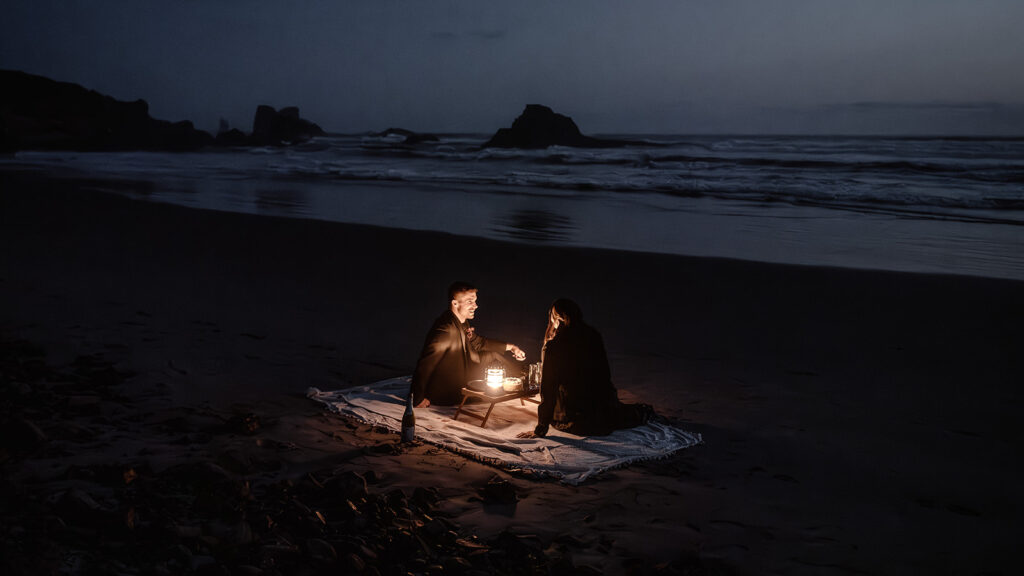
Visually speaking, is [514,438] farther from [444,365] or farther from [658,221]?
[658,221]

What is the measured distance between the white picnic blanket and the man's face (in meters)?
0.78

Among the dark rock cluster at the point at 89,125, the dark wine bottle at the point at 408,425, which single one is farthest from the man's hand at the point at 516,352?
the dark rock cluster at the point at 89,125

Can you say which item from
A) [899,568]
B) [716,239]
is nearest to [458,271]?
[716,239]

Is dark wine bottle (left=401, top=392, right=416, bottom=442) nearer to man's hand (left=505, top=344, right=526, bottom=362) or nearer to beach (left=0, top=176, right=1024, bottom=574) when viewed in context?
beach (left=0, top=176, right=1024, bottom=574)

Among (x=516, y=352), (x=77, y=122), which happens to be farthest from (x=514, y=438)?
(x=77, y=122)

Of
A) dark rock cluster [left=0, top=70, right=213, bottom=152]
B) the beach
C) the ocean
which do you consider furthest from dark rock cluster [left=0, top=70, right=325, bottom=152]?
the beach

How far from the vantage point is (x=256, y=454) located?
17.3 feet

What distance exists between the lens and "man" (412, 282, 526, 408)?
6.31 metres

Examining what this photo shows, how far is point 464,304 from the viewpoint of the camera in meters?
6.36

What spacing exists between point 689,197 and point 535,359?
17.4m

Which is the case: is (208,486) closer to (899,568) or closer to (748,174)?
(899,568)

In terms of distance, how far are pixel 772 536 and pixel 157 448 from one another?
411cm

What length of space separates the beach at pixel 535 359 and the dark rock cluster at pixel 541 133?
43307mm

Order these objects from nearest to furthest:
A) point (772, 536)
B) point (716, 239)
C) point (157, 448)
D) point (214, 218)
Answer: point (772, 536) → point (157, 448) → point (716, 239) → point (214, 218)
